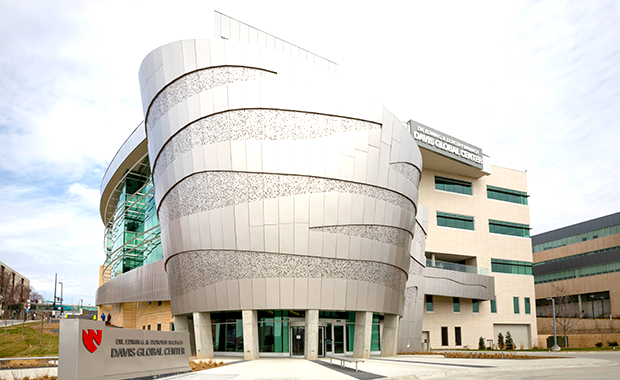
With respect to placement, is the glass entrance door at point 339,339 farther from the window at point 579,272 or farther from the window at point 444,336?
the window at point 579,272

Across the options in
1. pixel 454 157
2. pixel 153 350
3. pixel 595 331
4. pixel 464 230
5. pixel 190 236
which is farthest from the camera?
pixel 595 331

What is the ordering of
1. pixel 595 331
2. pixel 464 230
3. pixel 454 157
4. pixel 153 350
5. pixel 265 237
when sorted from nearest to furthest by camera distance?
pixel 153 350
pixel 265 237
pixel 454 157
pixel 464 230
pixel 595 331

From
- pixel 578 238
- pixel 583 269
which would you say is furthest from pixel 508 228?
pixel 578 238

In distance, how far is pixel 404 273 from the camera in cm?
2977

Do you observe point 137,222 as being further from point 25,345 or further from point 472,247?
point 472,247

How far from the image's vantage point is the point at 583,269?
73312 millimetres

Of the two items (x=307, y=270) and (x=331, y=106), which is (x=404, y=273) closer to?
(x=307, y=270)

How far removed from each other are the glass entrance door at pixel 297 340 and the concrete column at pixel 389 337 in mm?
5629

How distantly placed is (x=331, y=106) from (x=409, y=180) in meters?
7.23

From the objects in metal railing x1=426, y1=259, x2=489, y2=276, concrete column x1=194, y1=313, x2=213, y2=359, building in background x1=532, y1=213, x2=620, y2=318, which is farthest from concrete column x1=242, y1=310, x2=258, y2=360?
building in background x1=532, y1=213, x2=620, y2=318

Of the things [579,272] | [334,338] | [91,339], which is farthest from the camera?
[579,272]

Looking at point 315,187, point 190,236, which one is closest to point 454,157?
point 315,187

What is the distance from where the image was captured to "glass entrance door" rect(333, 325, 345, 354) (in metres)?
28.7

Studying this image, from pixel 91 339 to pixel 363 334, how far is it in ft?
56.1
